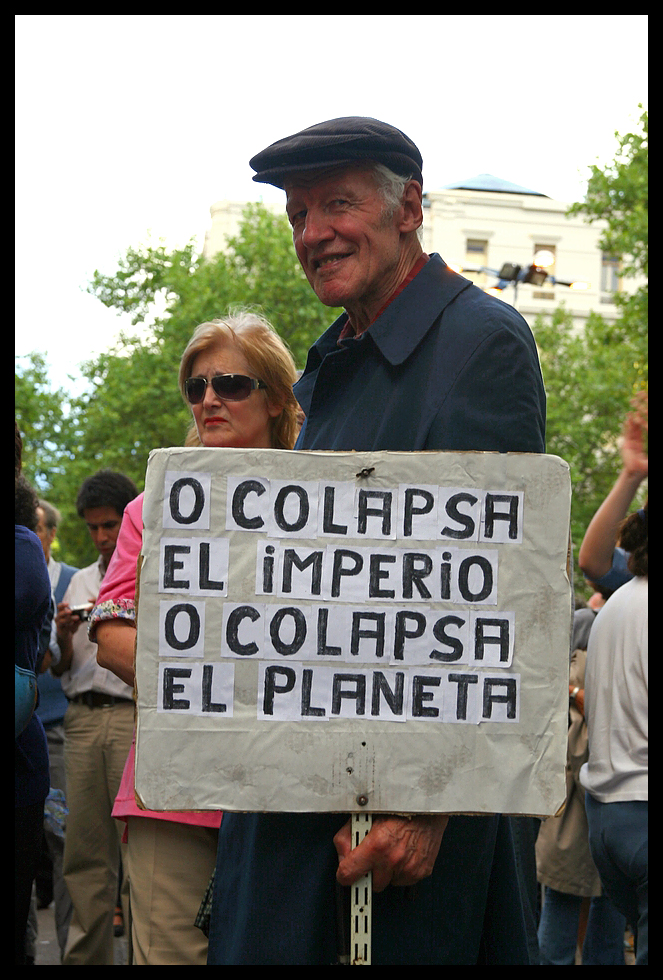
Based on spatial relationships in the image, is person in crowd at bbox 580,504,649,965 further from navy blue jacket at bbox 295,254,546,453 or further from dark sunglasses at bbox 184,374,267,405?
navy blue jacket at bbox 295,254,546,453

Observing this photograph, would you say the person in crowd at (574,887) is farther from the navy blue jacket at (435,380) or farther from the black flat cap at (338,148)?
the black flat cap at (338,148)

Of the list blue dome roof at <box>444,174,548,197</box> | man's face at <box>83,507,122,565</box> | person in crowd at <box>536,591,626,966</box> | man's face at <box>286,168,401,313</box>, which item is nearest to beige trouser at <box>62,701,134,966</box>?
man's face at <box>83,507,122,565</box>

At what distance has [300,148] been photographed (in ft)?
7.80

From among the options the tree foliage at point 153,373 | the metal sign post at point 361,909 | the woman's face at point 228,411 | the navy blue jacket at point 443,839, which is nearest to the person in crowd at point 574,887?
the woman's face at point 228,411

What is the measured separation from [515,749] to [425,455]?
0.57 metres

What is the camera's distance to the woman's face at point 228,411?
124 inches

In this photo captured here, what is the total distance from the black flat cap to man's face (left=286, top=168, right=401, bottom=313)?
0.04 m

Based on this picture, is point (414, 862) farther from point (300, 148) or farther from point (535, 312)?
point (535, 312)

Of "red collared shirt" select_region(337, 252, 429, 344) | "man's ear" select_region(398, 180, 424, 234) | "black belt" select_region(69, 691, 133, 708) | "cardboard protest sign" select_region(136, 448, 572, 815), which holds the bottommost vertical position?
"black belt" select_region(69, 691, 133, 708)

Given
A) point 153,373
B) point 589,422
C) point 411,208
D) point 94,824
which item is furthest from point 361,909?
point 589,422

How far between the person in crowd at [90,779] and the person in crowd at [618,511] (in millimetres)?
2347

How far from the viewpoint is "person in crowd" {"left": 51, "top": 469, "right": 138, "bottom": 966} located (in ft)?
17.4

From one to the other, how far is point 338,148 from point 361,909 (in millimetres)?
1536
